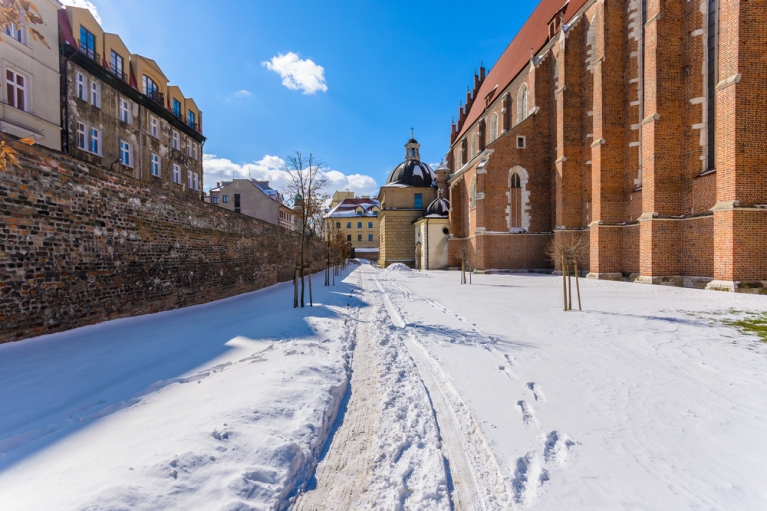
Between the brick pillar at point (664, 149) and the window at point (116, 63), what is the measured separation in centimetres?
2742

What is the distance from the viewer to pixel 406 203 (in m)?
41.1

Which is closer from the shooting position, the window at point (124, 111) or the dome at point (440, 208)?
the window at point (124, 111)

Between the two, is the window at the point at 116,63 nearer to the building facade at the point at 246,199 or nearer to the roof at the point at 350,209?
the building facade at the point at 246,199

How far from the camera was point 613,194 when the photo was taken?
17625 millimetres

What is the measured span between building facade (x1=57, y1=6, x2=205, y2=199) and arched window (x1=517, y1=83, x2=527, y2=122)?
938 inches

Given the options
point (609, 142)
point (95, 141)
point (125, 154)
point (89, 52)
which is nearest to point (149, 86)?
point (89, 52)

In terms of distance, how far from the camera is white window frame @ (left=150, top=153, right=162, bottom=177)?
2203 centimetres

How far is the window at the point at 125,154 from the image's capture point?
19.5m

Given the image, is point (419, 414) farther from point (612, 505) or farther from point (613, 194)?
point (613, 194)

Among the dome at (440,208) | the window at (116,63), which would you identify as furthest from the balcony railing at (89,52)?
the dome at (440,208)

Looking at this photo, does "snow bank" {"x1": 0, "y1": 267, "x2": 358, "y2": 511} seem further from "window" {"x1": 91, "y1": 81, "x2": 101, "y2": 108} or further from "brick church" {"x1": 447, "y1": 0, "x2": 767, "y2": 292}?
"window" {"x1": 91, "y1": 81, "x2": 101, "y2": 108}

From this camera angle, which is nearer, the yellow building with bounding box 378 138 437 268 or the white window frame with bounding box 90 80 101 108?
the white window frame with bounding box 90 80 101 108

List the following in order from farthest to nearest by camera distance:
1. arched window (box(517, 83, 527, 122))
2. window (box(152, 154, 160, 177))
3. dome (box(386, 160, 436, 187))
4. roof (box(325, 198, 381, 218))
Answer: roof (box(325, 198, 381, 218)) → dome (box(386, 160, 436, 187)) → arched window (box(517, 83, 527, 122)) → window (box(152, 154, 160, 177))

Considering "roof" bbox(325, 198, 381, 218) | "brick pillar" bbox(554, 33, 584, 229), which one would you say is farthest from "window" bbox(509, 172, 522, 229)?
"roof" bbox(325, 198, 381, 218)
